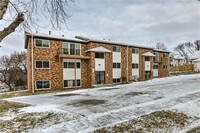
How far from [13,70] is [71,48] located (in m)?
27.5

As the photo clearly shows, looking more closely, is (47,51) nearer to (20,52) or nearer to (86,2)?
(86,2)

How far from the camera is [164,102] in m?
13.4

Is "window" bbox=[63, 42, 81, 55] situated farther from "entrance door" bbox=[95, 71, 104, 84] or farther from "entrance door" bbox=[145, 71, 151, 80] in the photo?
"entrance door" bbox=[145, 71, 151, 80]

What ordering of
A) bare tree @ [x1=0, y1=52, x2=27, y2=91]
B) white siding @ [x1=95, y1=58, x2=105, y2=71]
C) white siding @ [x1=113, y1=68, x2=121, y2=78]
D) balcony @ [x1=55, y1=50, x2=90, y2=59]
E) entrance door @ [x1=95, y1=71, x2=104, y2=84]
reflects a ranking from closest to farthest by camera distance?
1. balcony @ [x1=55, y1=50, x2=90, y2=59]
2. white siding @ [x1=95, y1=58, x2=105, y2=71]
3. entrance door @ [x1=95, y1=71, x2=104, y2=84]
4. white siding @ [x1=113, y1=68, x2=121, y2=78]
5. bare tree @ [x1=0, y1=52, x2=27, y2=91]

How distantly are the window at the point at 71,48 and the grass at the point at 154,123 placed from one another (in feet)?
64.9

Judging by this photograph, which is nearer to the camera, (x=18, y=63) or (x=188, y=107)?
(x=188, y=107)

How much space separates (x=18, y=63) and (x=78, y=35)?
24.8 m

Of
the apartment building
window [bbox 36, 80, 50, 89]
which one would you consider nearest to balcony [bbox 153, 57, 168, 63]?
the apartment building

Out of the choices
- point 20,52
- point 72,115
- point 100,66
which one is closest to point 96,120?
point 72,115

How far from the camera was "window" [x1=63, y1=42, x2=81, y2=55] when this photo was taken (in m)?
28.8

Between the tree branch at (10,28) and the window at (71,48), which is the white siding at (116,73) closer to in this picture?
the window at (71,48)

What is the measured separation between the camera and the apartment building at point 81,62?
26469 millimetres

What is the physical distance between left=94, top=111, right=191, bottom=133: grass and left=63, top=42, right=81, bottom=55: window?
1979 centimetres

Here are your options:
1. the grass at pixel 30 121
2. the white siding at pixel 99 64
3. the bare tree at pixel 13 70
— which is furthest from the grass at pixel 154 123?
the bare tree at pixel 13 70
